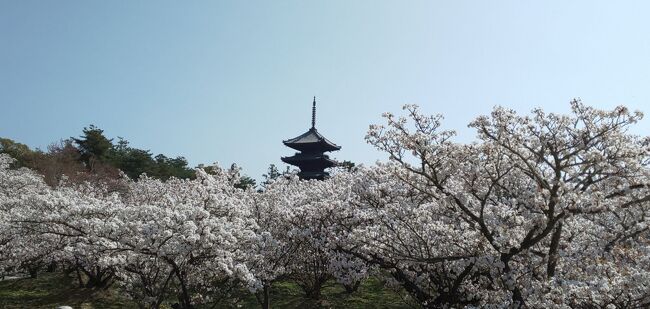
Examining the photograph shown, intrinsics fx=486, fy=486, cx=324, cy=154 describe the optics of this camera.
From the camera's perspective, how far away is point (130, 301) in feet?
52.2

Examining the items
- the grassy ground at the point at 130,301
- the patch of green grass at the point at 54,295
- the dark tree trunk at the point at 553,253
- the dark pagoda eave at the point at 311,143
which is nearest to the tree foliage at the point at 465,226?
the dark tree trunk at the point at 553,253

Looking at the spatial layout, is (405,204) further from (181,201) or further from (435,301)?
(181,201)

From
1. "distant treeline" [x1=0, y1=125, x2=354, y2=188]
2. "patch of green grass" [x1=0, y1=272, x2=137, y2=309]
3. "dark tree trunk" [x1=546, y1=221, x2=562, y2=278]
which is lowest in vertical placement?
"patch of green grass" [x1=0, y1=272, x2=137, y2=309]

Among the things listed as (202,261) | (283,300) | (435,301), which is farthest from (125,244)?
(283,300)

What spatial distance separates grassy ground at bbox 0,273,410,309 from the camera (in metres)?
14.9

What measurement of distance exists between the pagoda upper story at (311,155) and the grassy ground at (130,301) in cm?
2856

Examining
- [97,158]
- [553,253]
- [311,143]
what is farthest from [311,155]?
[553,253]

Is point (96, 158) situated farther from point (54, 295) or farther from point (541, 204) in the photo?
point (541, 204)

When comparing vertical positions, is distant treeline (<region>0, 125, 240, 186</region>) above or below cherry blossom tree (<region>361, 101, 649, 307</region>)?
above

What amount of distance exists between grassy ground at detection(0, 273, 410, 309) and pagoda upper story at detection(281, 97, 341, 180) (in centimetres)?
2856

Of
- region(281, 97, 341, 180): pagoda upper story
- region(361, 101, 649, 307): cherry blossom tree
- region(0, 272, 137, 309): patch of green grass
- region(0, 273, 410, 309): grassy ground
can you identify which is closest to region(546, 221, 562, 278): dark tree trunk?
region(361, 101, 649, 307): cherry blossom tree

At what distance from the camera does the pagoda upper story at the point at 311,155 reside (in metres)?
46.4

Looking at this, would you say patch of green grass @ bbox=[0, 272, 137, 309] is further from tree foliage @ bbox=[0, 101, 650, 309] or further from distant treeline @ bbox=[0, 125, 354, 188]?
distant treeline @ bbox=[0, 125, 354, 188]

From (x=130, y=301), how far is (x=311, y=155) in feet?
106
